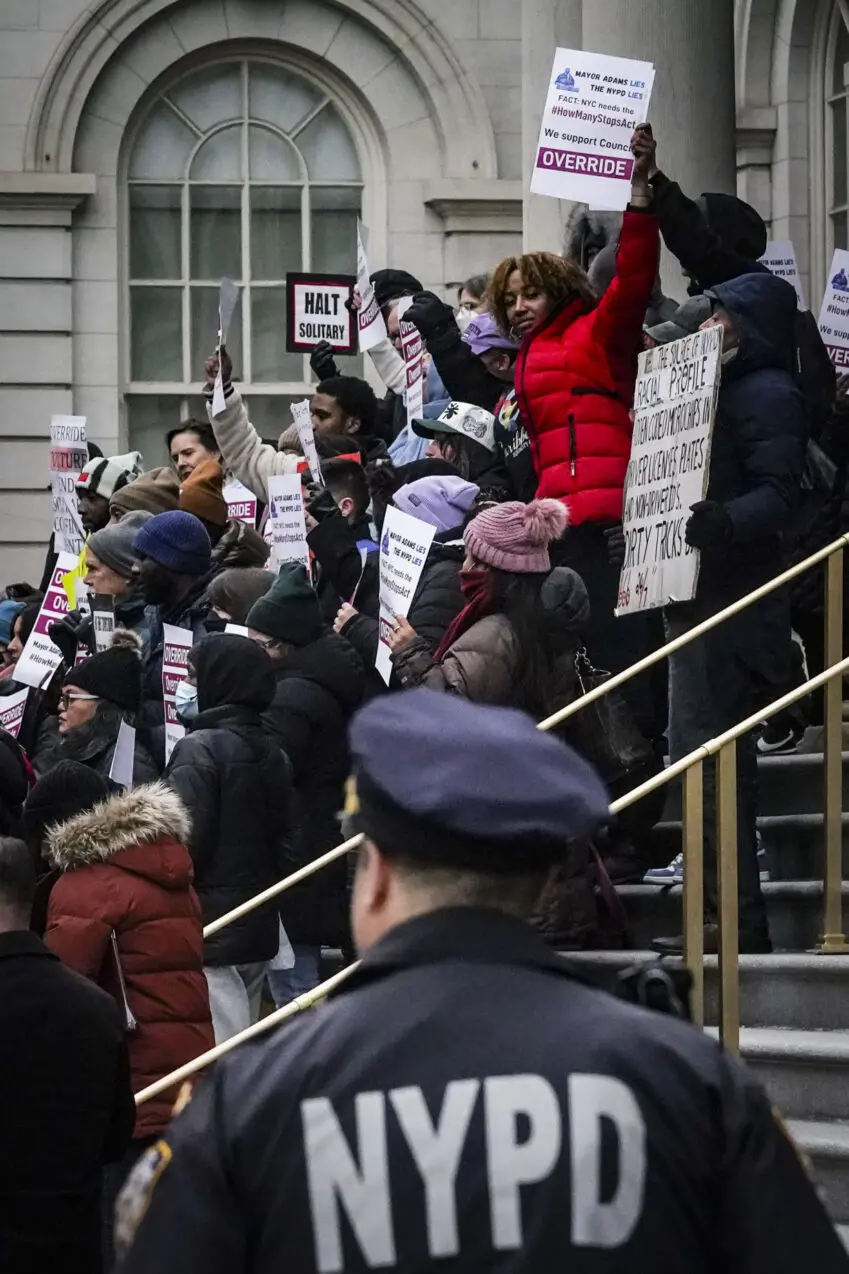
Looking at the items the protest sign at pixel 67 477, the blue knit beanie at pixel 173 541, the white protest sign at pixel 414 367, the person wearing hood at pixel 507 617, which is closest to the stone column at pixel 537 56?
the white protest sign at pixel 414 367

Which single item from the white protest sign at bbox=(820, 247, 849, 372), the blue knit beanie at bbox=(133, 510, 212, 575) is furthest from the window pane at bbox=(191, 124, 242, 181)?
the blue knit beanie at bbox=(133, 510, 212, 575)

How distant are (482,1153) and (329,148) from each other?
1722 centimetres

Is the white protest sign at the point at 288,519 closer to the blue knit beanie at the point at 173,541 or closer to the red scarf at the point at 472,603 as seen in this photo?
the blue knit beanie at the point at 173,541

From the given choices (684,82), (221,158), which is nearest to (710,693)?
(684,82)

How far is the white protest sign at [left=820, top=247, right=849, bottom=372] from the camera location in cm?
988

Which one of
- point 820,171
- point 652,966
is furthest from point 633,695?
point 820,171

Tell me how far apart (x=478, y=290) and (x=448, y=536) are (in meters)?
3.27

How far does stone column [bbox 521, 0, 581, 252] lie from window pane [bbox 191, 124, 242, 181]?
22.2 ft

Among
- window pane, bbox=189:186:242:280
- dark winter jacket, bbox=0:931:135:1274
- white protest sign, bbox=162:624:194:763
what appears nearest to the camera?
dark winter jacket, bbox=0:931:135:1274

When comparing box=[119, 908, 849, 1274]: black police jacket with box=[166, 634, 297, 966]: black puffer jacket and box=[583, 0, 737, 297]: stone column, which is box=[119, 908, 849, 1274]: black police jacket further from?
box=[583, 0, 737, 297]: stone column

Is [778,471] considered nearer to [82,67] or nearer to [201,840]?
[201,840]

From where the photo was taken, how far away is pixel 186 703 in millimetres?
8055

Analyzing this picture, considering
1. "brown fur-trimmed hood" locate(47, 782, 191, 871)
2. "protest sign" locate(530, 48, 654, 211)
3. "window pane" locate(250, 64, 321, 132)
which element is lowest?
"brown fur-trimmed hood" locate(47, 782, 191, 871)

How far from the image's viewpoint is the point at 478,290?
36.0 ft
